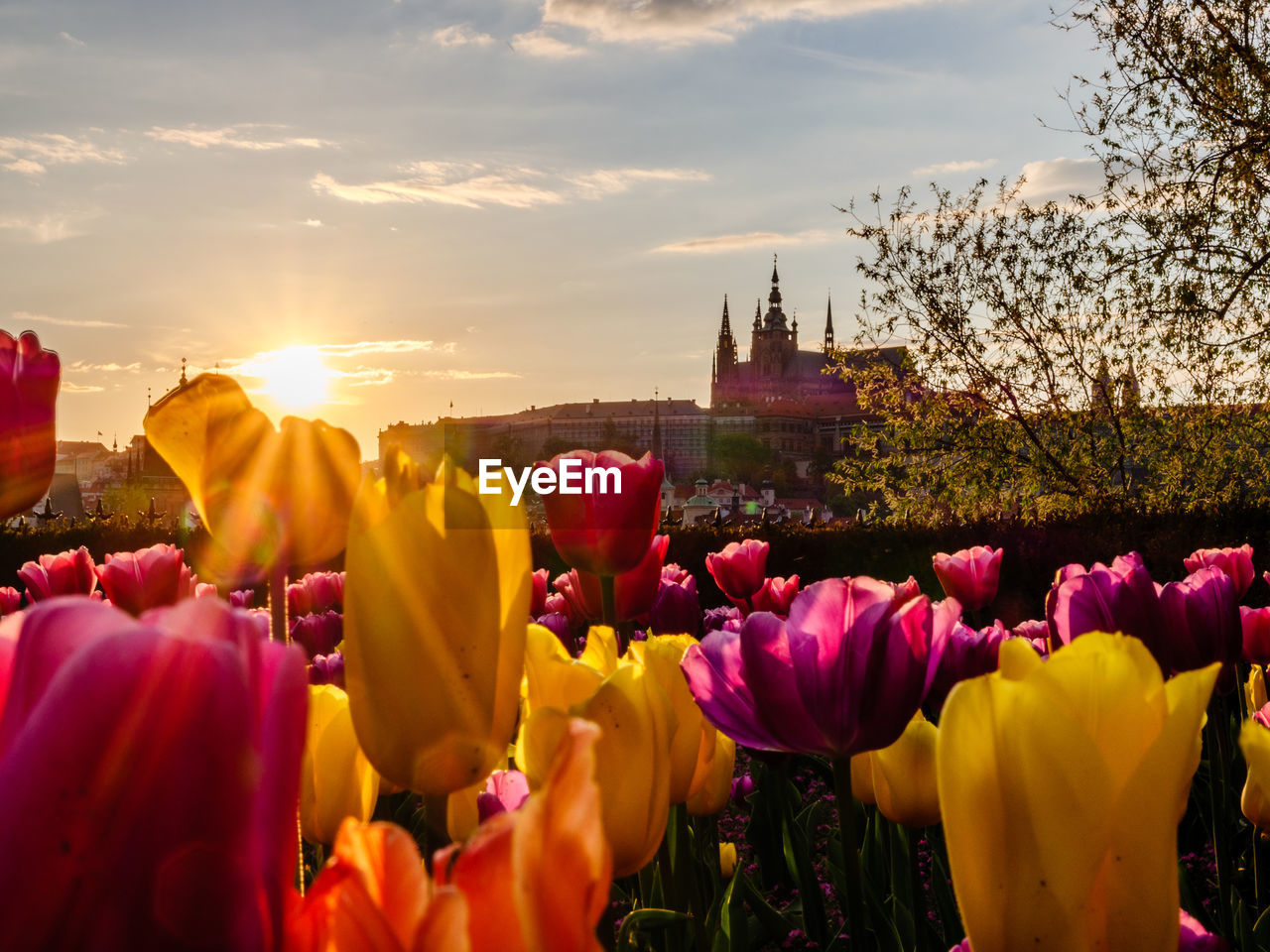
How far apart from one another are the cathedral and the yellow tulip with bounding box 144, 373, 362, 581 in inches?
4745

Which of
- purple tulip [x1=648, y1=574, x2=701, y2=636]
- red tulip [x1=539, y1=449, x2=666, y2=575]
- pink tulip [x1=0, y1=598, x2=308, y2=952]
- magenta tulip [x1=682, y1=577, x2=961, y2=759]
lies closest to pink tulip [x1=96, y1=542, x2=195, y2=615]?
red tulip [x1=539, y1=449, x2=666, y2=575]

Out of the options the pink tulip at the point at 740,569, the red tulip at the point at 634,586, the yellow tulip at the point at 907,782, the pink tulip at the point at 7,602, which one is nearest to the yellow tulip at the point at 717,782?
the yellow tulip at the point at 907,782

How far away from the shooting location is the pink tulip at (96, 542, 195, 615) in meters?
2.18

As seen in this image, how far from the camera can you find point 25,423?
101 cm

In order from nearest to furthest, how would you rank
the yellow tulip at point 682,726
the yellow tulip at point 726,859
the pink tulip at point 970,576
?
the yellow tulip at point 682,726, the yellow tulip at point 726,859, the pink tulip at point 970,576

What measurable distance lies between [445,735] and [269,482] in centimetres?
25

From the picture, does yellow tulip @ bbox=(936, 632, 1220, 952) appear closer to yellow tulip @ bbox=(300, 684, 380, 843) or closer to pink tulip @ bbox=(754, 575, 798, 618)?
yellow tulip @ bbox=(300, 684, 380, 843)

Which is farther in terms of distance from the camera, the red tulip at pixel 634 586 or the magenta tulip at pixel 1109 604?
the red tulip at pixel 634 586

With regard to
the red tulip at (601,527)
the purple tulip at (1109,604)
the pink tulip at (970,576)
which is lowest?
the pink tulip at (970,576)

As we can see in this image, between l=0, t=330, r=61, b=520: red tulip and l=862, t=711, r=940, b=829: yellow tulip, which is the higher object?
l=0, t=330, r=61, b=520: red tulip

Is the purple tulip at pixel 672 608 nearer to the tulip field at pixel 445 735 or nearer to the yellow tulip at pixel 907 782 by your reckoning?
the yellow tulip at pixel 907 782

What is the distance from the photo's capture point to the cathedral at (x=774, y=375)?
122 m

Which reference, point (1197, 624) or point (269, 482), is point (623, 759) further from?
point (1197, 624)

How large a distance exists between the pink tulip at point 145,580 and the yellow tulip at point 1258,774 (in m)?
1.81
